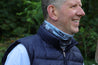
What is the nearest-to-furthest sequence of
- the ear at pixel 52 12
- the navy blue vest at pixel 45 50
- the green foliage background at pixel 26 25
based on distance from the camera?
the navy blue vest at pixel 45 50, the ear at pixel 52 12, the green foliage background at pixel 26 25

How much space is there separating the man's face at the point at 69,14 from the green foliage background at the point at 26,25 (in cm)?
232

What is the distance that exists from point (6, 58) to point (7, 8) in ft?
13.3

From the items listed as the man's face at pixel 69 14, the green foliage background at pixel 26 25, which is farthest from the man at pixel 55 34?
the green foliage background at pixel 26 25

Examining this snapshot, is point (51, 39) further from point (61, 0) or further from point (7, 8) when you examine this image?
point (7, 8)

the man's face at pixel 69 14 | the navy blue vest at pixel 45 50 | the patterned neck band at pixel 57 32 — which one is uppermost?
the man's face at pixel 69 14

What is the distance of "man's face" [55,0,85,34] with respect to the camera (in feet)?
6.42

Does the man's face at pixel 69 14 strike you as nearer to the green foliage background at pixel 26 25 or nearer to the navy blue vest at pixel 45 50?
the navy blue vest at pixel 45 50

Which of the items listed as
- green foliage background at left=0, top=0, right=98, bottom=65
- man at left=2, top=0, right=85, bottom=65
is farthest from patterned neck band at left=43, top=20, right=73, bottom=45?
green foliage background at left=0, top=0, right=98, bottom=65

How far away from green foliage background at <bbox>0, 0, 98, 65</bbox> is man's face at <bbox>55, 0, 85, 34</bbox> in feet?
7.62

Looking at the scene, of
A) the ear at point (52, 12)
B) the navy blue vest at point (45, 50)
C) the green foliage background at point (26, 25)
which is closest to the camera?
the navy blue vest at point (45, 50)

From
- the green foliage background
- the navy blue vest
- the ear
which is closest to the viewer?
the navy blue vest

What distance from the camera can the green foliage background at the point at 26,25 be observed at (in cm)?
449

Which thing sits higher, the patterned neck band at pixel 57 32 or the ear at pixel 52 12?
the ear at pixel 52 12

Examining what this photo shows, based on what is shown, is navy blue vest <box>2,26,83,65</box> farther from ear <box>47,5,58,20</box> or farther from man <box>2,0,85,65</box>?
ear <box>47,5,58,20</box>
